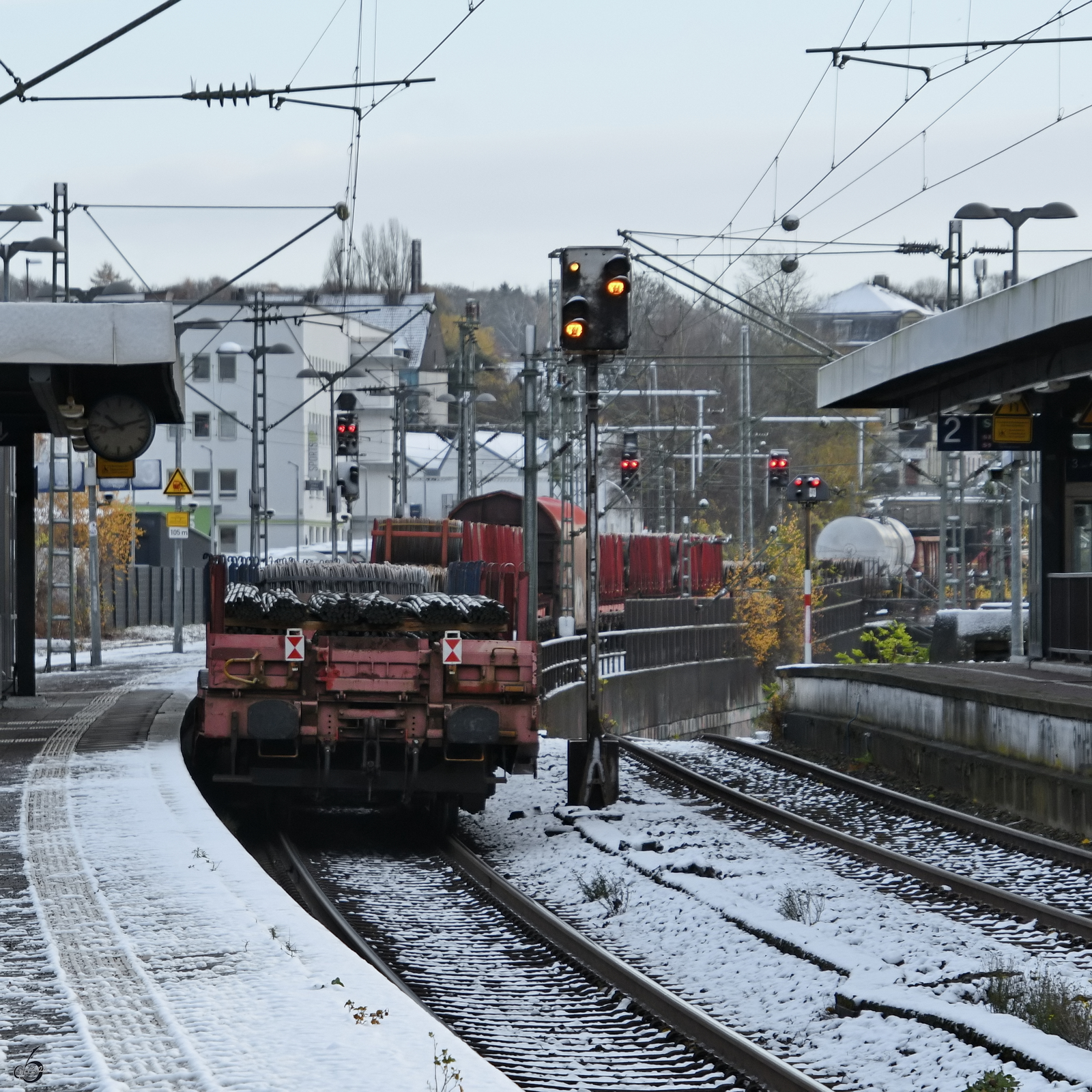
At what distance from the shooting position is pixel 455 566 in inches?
749

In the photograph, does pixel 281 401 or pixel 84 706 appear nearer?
pixel 84 706

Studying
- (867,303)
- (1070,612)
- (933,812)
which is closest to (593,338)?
(933,812)

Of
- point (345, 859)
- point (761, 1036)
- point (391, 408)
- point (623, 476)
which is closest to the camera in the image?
point (761, 1036)

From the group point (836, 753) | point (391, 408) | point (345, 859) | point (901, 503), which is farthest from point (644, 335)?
point (345, 859)

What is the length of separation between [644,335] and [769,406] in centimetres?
683

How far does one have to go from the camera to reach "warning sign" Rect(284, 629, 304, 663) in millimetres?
14250

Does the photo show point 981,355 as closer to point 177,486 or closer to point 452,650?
point 452,650

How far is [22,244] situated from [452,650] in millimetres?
16449

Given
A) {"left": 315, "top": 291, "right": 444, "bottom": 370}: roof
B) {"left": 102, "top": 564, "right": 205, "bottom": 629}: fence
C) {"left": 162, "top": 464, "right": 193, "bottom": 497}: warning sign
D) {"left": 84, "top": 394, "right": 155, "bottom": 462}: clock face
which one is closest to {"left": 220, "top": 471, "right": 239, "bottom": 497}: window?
{"left": 315, "top": 291, "right": 444, "bottom": 370}: roof

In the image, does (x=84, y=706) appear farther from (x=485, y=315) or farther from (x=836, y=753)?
(x=485, y=315)

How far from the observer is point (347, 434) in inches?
1309

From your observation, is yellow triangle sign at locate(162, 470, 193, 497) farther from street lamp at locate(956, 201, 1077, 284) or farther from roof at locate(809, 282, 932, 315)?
roof at locate(809, 282, 932, 315)

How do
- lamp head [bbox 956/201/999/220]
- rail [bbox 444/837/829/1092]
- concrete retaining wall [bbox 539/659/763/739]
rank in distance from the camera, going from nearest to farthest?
rail [bbox 444/837/829/1092], lamp head [bbox 956/201/999/220], concrete retaining wall [bbox 539/659/763/739]

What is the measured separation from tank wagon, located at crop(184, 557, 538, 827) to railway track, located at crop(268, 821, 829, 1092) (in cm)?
93
